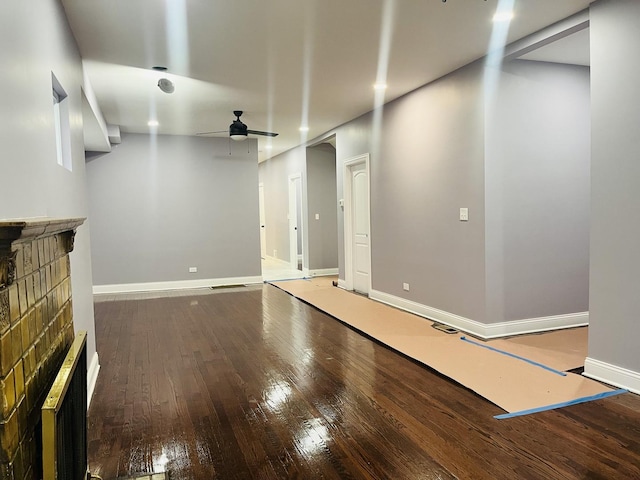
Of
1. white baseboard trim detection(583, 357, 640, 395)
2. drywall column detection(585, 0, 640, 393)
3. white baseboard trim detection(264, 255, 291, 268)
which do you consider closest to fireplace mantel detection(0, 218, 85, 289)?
drywall column detection(585, 0, 640, 393)

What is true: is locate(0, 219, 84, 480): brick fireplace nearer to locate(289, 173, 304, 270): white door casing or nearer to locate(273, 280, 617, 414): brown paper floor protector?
locate(273, 280, 617, 414): brown paper floor protector

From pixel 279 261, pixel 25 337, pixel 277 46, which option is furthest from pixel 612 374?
pixel 279 261

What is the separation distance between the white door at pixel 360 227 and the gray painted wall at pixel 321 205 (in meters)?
1.91

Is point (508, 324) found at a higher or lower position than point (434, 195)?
lower

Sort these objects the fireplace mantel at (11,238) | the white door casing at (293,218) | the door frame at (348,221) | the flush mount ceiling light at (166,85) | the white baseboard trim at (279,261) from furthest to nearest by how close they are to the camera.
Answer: the white baseboard trim at (279,261)
the white door casing at (293,218)
the door frame at (348,221)
the flush mount ceiling light at (166,85)
the fireplace mantel at (11,238)

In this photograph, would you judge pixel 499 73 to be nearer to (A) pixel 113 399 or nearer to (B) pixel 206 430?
(B) pixel 206 430

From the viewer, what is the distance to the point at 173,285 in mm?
7391

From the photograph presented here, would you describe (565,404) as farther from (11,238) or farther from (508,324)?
(11,238)

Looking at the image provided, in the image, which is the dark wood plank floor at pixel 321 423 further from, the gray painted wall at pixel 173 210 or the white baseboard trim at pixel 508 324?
the gray painted wall at pixel 173 210

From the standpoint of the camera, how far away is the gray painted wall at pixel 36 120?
1.44 m

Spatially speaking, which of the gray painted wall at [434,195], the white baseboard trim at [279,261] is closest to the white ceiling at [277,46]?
the gray painted wall at [434,195]

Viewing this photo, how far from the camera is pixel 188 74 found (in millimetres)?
4227

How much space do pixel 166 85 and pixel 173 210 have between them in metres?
3.23

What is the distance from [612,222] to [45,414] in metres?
3.23
